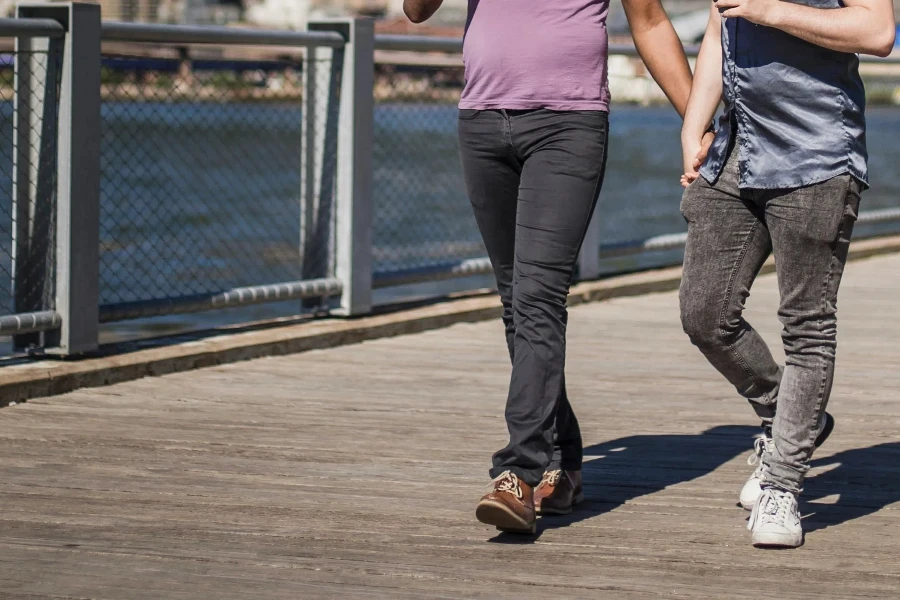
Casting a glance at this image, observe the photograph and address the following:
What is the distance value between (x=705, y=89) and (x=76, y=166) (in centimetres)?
268

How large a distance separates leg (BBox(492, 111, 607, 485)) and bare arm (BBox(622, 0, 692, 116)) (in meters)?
0.24

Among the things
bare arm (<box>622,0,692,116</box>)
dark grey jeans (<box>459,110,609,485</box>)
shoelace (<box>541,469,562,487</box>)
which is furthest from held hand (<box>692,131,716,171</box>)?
shoelace (<box>541,469,562,487</box>)

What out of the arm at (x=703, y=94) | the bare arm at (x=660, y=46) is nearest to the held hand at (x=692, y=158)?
the arm at (x=703, y=94)

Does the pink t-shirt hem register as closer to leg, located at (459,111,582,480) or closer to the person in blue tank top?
leg, located at (459,111,582,480)

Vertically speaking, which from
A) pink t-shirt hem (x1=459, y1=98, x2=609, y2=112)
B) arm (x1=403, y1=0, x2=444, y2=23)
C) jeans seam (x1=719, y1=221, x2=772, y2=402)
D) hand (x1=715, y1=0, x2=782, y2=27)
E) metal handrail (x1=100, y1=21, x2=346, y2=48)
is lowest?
jeans seam (x1=719, y1=221, x2=772, y2=402)

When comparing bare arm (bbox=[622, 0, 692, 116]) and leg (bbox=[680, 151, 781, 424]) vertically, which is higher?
bare arm (bbox=[622, 0, 692, 116])

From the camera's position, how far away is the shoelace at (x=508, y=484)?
3607 mm

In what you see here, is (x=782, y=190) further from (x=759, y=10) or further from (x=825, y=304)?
(x=759, y=10)

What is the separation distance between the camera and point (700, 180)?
12.2ft

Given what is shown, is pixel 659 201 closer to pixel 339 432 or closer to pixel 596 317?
pixel 596 317

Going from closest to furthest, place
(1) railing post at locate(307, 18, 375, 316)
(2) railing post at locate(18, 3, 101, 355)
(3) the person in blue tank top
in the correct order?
(3) the person in blue tank top
(2) railing post at locate(18, 3, 101, 355)
(1) railing post at locate(307, 18, 375, 316)

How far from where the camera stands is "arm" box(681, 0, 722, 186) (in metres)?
3.73

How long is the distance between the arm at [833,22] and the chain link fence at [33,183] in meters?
3.01

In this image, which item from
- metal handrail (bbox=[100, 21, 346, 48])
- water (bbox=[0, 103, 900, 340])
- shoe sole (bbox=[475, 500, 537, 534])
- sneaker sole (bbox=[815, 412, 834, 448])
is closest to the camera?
shoe sole (bbox=[475, 500, 537, 534])
